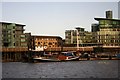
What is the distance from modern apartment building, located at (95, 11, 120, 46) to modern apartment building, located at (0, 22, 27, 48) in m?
37.0

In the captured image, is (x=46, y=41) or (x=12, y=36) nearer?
(x=12, y=36)

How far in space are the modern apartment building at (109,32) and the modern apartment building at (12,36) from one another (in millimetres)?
36987

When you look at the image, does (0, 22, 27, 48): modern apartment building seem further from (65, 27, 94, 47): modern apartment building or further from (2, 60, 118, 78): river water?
(2, 60, 118, 78): river water

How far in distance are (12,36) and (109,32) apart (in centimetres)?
4699

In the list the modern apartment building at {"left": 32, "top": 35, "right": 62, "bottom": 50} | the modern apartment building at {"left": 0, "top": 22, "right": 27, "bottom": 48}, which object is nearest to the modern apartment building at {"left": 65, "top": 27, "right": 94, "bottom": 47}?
the modern apartment building at {"left": 32, "top": 35, "right": 62, "bottom": 50}

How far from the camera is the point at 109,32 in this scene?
13825 cm

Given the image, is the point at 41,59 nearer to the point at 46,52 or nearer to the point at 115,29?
the point at 46,52

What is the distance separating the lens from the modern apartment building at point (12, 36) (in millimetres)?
118562

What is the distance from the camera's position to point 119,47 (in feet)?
425

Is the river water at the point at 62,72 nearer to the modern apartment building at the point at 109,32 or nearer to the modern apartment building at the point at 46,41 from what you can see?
the modern apartment building at the point at 109,32

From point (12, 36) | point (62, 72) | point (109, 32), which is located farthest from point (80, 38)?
point (62, 72)

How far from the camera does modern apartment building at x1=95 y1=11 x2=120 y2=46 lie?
136750 mm

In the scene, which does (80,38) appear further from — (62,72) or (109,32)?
(62,72)

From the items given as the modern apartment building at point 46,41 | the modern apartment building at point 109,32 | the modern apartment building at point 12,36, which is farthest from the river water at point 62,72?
the modern apartment building at point 46,41
